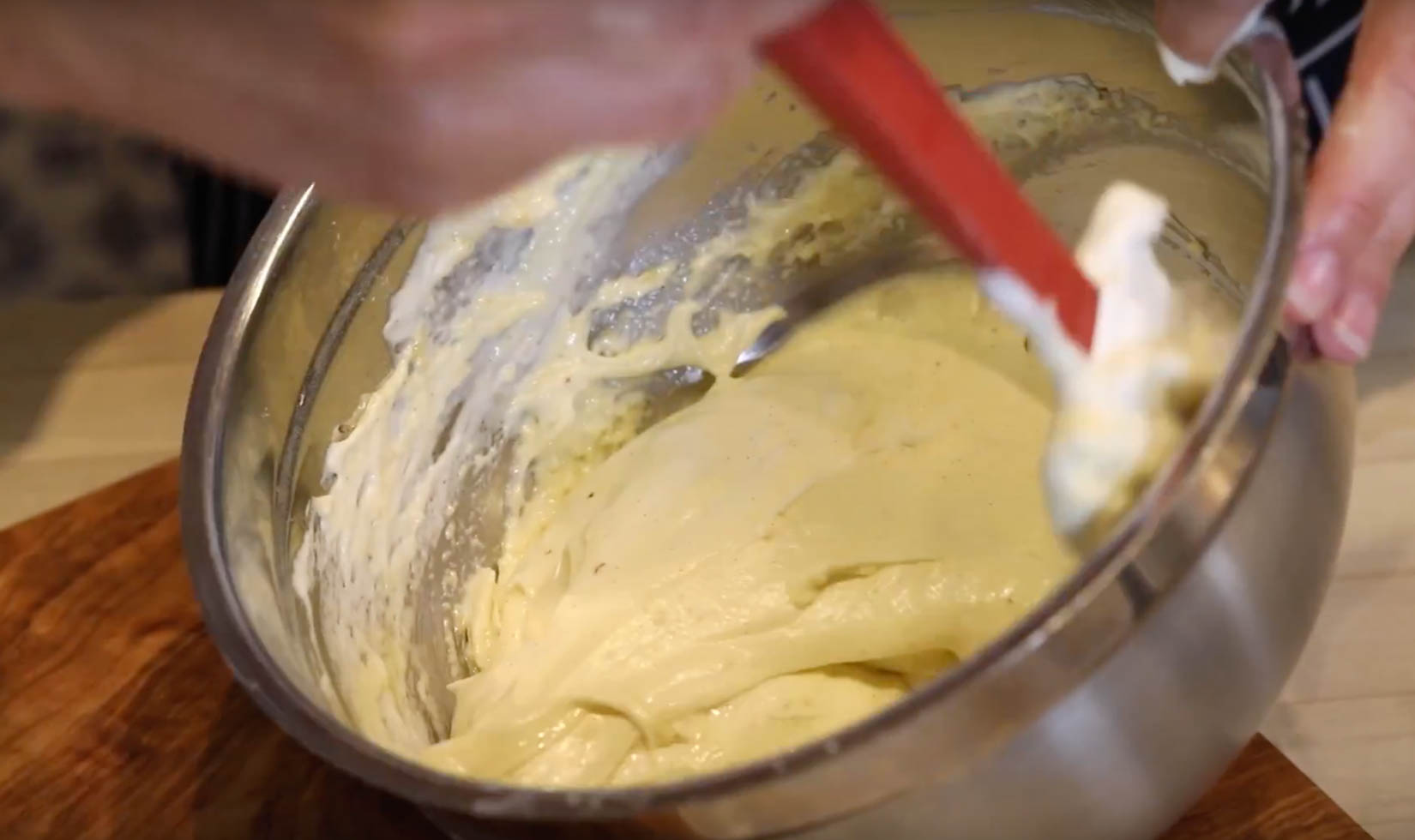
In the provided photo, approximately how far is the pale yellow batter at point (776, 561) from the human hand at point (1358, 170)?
0.23 meters

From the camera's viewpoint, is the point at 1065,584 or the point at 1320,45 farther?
the point at 1320,45

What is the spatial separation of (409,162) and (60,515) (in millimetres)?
746

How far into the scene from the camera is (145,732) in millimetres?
871

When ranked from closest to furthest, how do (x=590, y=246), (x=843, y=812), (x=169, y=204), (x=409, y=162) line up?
1. (x=409, y=162)
2. (x=843, y=812)
3. (x=590, y=246)
4. (x=169, y=204)

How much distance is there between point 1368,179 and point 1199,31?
12cm

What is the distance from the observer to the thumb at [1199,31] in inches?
25.5

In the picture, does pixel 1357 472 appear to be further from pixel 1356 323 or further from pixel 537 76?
pixel 537 76

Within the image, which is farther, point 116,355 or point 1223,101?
point 116,355

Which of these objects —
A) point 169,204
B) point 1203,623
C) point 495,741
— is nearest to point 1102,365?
point 1203,623

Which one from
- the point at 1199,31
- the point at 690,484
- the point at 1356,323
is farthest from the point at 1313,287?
the point at 690,484

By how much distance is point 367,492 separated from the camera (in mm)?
861

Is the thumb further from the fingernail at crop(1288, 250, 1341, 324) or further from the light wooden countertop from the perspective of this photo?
the light wooden countertop

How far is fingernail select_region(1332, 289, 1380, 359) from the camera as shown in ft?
2.05

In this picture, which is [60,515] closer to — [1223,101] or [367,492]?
[367,492]
